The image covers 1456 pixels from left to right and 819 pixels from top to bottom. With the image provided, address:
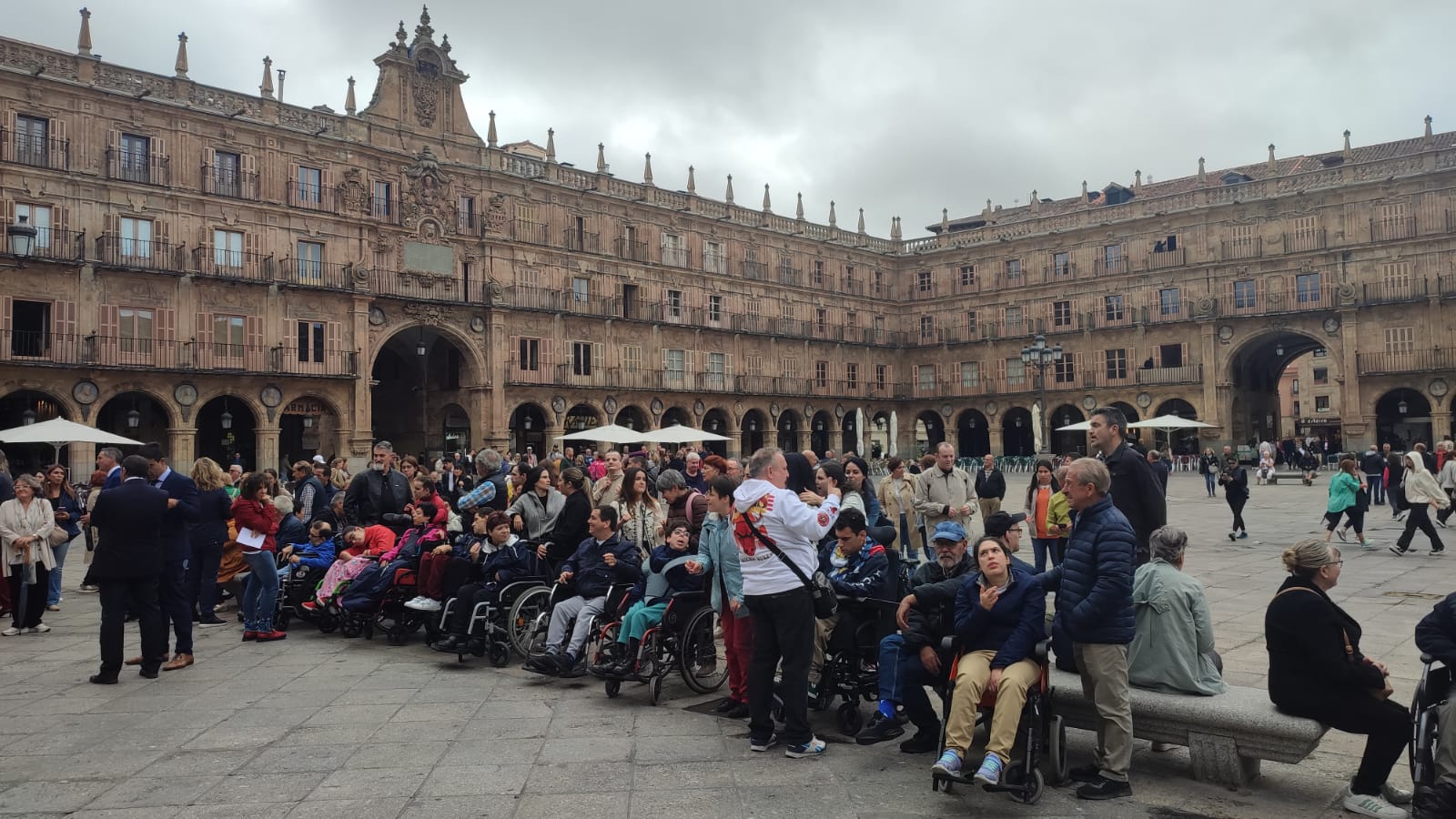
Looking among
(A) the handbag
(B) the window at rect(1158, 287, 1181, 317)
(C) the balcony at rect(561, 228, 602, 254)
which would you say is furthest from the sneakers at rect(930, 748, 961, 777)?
(B) the window at rect(1158, 287, 1181, 317)

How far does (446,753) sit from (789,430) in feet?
135

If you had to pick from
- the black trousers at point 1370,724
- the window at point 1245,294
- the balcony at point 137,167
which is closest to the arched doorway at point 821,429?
the window at point 1245,294

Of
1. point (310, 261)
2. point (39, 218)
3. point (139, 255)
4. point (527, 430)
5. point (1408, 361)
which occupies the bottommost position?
point (527, 430)

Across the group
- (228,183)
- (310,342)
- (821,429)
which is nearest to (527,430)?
(310,342)

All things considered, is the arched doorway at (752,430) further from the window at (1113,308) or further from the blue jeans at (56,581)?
the blue jeans at (56,581)

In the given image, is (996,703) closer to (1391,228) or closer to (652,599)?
(652,599)

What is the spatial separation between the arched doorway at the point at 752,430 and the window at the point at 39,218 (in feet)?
88.5

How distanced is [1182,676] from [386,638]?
710 cm

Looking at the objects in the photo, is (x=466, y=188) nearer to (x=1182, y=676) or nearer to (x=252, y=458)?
(x=252, y=458)

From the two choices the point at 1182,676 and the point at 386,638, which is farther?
the point at 386,638

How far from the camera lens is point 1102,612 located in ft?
15.5

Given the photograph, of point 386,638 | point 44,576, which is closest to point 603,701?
point 386,638

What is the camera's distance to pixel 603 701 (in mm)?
6715

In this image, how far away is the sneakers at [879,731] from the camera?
5.66 m
